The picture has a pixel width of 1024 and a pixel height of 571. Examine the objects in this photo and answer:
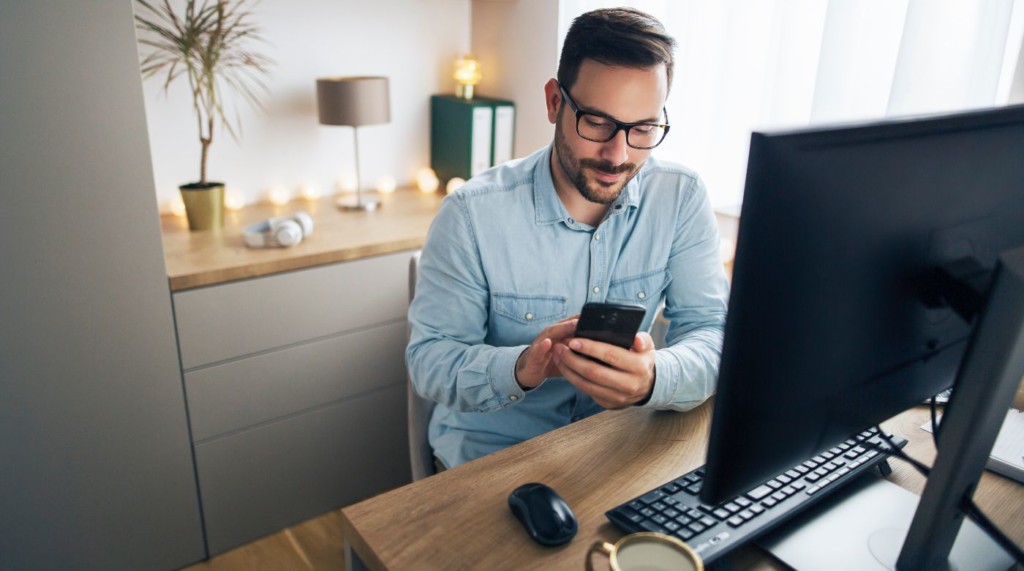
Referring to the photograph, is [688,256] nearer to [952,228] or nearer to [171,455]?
[952,228]

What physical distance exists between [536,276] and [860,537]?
0.66 m

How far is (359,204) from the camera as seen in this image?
7.58 ft

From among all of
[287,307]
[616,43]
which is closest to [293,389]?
[287,307]

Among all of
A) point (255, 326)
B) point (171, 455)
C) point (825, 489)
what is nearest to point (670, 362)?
point (825, 489)

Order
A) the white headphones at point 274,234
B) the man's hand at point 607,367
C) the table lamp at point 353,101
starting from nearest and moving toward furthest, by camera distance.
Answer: the man's hand at point 607,367
the white headphones at point 274,234
the table lamp at point 353,101

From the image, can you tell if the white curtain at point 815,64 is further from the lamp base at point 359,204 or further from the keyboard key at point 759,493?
the lamp base at point 359,204

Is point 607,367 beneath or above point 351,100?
beneath

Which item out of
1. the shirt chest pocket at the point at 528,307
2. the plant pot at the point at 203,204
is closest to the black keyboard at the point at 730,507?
the shirt chest pocket at the point at 528,307

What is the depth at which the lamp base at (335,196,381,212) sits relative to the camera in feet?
7.57

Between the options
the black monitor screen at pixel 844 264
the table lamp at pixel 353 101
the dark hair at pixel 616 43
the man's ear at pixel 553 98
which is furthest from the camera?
the table lamp at pixel 353 101

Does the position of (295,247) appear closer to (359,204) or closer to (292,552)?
(359,204)

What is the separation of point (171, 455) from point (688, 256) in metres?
1.35

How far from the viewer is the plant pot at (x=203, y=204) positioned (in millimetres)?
1969

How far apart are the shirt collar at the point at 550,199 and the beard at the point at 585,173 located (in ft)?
0.11
